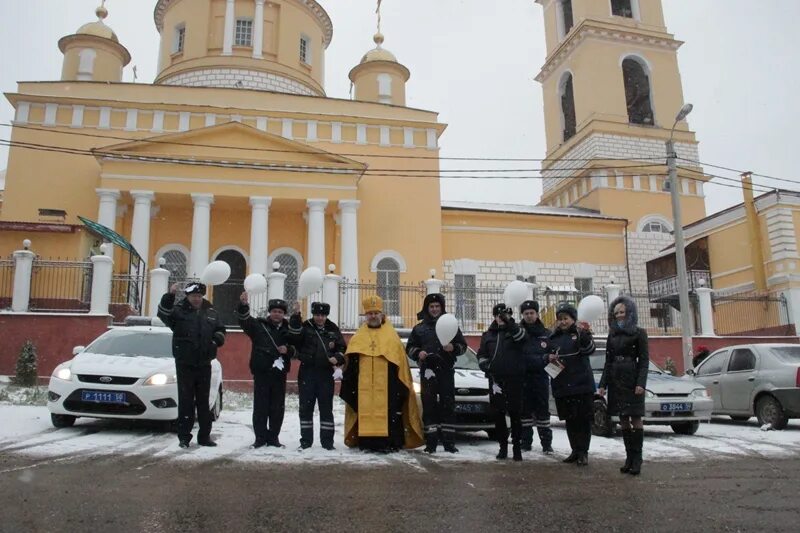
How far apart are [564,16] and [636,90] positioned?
20.6 ft

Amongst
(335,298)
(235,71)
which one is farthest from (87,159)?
(335,298)

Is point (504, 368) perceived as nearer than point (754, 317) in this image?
Yes

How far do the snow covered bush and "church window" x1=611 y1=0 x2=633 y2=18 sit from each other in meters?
33.3

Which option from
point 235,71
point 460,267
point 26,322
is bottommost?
point 26,322

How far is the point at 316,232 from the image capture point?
2256cm

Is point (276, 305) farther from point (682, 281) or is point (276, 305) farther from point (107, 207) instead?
point (107, 207)

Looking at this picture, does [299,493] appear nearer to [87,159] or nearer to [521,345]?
[521,345]

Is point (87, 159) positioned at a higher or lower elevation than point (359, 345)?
higher

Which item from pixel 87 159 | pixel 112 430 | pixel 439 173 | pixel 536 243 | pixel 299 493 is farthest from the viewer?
pixel 536 243

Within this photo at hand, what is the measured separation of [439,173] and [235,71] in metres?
10.6

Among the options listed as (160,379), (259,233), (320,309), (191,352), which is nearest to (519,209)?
(259,233)

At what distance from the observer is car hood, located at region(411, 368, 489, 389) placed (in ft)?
26.6

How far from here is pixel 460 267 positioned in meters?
26.7

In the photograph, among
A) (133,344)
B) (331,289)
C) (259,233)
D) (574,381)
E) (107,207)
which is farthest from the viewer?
(259,233)
